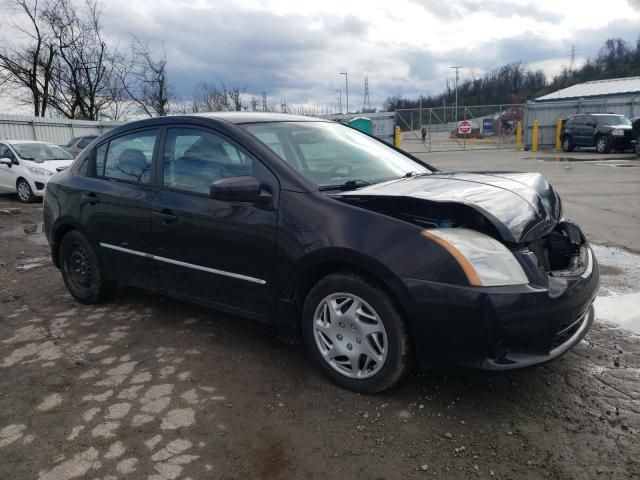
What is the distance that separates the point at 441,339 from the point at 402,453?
575 millimetres

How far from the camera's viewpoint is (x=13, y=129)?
2247 centimetres

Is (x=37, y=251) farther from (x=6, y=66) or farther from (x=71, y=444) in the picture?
(x=6, y=66)

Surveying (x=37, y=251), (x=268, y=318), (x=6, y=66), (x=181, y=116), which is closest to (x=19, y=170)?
(x=37, y=251)

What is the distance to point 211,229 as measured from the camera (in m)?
3.32

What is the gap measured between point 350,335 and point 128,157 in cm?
241

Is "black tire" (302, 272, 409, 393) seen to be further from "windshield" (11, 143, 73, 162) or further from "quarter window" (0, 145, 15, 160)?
"quarter window" (0, 145, 15, 160)

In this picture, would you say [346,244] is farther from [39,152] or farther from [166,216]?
[39,152]

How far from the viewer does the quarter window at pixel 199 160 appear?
333 centimetres

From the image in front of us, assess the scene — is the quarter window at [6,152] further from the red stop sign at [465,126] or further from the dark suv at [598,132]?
the red stop sign at [465,126]

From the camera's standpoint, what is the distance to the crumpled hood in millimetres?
2676

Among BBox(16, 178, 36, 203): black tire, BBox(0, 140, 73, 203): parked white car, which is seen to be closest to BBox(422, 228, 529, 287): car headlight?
BBox(0, 140, 73, 203): parked white car

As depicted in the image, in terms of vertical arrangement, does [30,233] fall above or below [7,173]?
below

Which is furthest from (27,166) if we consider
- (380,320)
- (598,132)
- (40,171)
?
(598,132)

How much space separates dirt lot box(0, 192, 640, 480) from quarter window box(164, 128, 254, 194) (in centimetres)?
115
